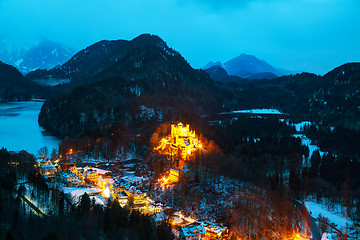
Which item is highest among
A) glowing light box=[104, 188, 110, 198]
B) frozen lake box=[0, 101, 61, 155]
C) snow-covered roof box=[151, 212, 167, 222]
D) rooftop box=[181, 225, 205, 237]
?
frozen lake box=[0, 101, 61, 155]

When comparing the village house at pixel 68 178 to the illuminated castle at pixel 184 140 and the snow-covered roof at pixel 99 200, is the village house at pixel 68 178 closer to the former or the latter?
the snow-covered roof at pixel 99 200

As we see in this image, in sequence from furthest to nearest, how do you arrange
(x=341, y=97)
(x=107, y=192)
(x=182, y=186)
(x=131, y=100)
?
(x=341, y=97) < (x=131, y=100) < (x=107, y=192) < (x=182, y=186)

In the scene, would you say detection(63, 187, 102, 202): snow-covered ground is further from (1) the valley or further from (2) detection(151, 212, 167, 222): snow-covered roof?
(2) detection(151, 212, 167, 222): snow-covered roof

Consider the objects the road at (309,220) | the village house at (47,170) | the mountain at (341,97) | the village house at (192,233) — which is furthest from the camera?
the mountain at (341,97)

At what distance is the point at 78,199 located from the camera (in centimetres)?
4369

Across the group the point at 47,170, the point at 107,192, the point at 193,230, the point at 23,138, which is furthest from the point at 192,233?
the point at 23,138

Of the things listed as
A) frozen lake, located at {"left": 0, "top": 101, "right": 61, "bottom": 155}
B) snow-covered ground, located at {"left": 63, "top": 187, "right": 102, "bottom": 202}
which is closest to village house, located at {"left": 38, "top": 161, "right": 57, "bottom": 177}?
snow-covered ground, located at {"left": 63, "top": 187, "right": 102, "bottom": 202}

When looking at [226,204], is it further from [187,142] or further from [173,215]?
[187,142]

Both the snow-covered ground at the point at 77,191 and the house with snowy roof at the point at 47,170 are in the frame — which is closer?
the snow-covered ground at the point at 77,191

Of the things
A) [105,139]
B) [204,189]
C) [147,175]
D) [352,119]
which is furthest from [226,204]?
[352,119]

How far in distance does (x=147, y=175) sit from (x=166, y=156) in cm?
491

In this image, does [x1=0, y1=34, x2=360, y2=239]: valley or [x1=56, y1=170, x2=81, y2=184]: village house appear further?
[x1=56, y1=170, x2=81, y2=184]: village house

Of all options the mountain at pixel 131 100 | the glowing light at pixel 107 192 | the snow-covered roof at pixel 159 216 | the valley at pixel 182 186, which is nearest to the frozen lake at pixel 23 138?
the valley at pixel 182 186

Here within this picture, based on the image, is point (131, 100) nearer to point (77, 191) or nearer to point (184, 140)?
→ point (184, 140)
